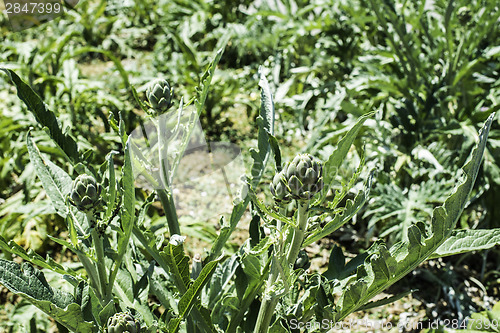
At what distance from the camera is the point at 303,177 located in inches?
31.2

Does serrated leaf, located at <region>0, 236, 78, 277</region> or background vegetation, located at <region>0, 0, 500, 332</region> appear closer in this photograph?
serrated leaf, located at <region>0, 236, 78, 277</region>

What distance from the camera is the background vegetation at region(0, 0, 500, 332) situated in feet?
6.20

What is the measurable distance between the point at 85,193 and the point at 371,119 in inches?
62.5

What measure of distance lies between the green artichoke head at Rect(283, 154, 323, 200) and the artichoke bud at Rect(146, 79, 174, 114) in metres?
0.32

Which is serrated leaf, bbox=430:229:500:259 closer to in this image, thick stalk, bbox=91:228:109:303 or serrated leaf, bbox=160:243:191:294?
serrated leaf, bbox=160:243:191:294

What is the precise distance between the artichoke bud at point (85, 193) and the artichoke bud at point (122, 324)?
0.21 m

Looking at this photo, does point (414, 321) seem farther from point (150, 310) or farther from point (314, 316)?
point (150, 310)

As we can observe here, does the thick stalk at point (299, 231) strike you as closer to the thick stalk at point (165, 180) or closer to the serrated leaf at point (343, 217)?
the serrated leaf at point (343, 217)

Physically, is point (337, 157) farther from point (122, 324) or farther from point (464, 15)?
point (464, 15)

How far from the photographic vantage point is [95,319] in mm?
921

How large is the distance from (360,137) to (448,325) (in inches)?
35.7

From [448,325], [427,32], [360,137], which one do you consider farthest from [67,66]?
[448,325]

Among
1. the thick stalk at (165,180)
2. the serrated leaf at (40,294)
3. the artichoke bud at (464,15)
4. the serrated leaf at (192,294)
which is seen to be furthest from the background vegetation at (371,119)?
the serrated leaf at (192,294)

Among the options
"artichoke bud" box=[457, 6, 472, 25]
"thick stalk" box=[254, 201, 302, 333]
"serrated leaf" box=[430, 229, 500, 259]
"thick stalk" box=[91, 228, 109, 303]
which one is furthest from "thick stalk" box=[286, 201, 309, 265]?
"artichoke bud" box=[457, 6, 472, 25]
